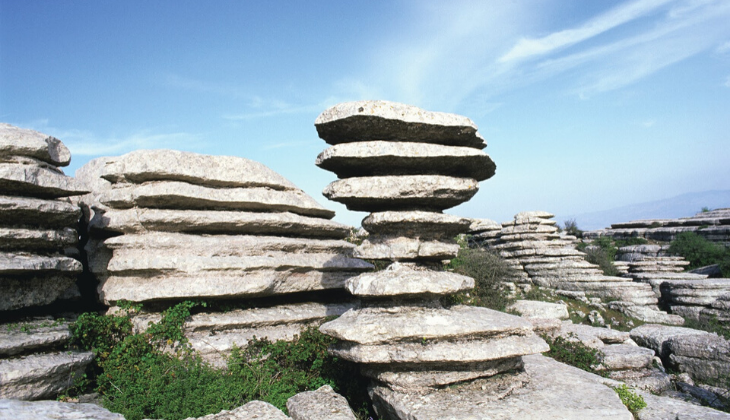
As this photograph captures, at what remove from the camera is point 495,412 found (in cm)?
420

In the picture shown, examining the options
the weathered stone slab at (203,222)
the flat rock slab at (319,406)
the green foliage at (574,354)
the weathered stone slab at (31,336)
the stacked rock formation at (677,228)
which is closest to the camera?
the flat rock slab at (319,406)

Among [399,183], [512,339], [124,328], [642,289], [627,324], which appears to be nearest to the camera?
[512,339]

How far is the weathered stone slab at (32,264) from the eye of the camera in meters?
5.30

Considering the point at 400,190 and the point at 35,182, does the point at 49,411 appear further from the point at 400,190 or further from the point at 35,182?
the point at 400,190

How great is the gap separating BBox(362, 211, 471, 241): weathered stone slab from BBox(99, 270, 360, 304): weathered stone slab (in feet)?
6.56

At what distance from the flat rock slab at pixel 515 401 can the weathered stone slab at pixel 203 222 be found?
337 centimetres

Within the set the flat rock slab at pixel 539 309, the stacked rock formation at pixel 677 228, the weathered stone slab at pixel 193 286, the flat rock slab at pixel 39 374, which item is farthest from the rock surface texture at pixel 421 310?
the stacked rock formation at pixel 677 228

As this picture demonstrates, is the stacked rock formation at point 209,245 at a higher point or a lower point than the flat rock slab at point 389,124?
lower

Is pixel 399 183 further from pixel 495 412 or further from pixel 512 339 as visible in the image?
pixel 495 412

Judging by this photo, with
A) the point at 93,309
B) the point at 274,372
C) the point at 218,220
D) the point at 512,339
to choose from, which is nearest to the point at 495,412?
the point at 512,339

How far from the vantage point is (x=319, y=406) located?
15.4 ft

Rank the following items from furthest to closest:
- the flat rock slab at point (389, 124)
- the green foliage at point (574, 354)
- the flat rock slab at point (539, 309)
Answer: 1. the flat rock slab at point (539, 309)
2. the green foliage at point (574, 354)
3. the flat rock slab at point (389, 124)

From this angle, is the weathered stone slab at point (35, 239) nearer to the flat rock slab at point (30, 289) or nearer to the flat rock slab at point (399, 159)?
the flat rock slab at point (30, 289)

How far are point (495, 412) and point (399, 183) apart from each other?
2.68 metres
